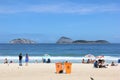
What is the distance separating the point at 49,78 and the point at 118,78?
15.5 feet

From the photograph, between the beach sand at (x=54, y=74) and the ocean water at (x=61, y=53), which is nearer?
the beach sand at (x=54, y=74)

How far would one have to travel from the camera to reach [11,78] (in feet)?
78.3

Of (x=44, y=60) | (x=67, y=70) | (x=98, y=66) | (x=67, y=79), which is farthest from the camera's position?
(x=44, y=60)

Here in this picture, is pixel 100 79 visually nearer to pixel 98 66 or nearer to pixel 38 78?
pixel 38 78

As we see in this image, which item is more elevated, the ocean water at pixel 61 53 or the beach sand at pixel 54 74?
the ocean water at pixel 61 53

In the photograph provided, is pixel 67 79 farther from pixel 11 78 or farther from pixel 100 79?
pixel 11 78

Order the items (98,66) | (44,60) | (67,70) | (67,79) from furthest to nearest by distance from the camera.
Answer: (44,60), (98,66), (67,70), (67,79)

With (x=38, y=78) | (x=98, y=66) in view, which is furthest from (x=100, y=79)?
(x=98, y=66)

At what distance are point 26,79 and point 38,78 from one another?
3.39 feet

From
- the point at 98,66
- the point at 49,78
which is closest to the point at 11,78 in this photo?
the point at 49,78

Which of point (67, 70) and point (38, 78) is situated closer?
point (38, 78)

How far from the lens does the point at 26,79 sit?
2330cm

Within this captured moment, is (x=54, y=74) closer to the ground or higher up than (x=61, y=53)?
closer to the ground

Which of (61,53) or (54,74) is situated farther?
(61,53)
